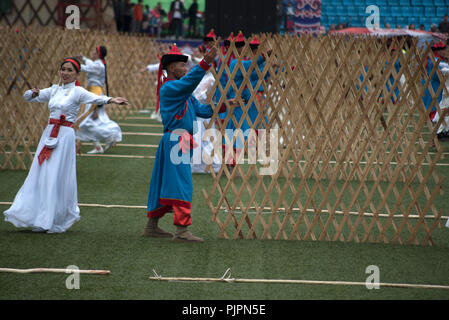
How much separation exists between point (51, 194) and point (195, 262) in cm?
119

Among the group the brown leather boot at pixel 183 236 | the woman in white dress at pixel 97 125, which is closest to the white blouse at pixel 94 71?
the woman in white dress at pixel 97 125

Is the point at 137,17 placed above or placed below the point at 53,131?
above

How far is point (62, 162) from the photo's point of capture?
15.2 ft

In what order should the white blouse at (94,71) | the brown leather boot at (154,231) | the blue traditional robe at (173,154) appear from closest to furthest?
the blue traditional robe at (173,154), the brown leather boot at (154,231), the white blouse at (94,71)

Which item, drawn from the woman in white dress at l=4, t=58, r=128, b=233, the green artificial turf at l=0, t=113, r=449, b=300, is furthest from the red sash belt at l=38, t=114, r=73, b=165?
the green artificial turf at l=0, t=113, r=449, b=300

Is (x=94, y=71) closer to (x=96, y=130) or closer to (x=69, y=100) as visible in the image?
(x=96, y=130)

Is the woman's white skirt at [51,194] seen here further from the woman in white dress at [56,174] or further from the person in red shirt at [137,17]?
the person in red shirt at [137,17]

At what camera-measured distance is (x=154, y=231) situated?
182 inches

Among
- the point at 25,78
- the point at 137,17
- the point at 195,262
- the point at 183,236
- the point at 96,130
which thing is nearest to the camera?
the point at 195,262

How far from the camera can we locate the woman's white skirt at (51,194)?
4551mm

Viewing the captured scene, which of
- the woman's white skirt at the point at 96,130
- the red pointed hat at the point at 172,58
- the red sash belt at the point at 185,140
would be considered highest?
the woman's white skirt at the point at 96,130

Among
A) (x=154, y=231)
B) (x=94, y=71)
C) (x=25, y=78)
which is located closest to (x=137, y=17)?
(x=94, y=71)

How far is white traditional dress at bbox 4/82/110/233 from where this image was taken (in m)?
4.56

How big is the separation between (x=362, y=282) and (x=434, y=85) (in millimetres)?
6620
